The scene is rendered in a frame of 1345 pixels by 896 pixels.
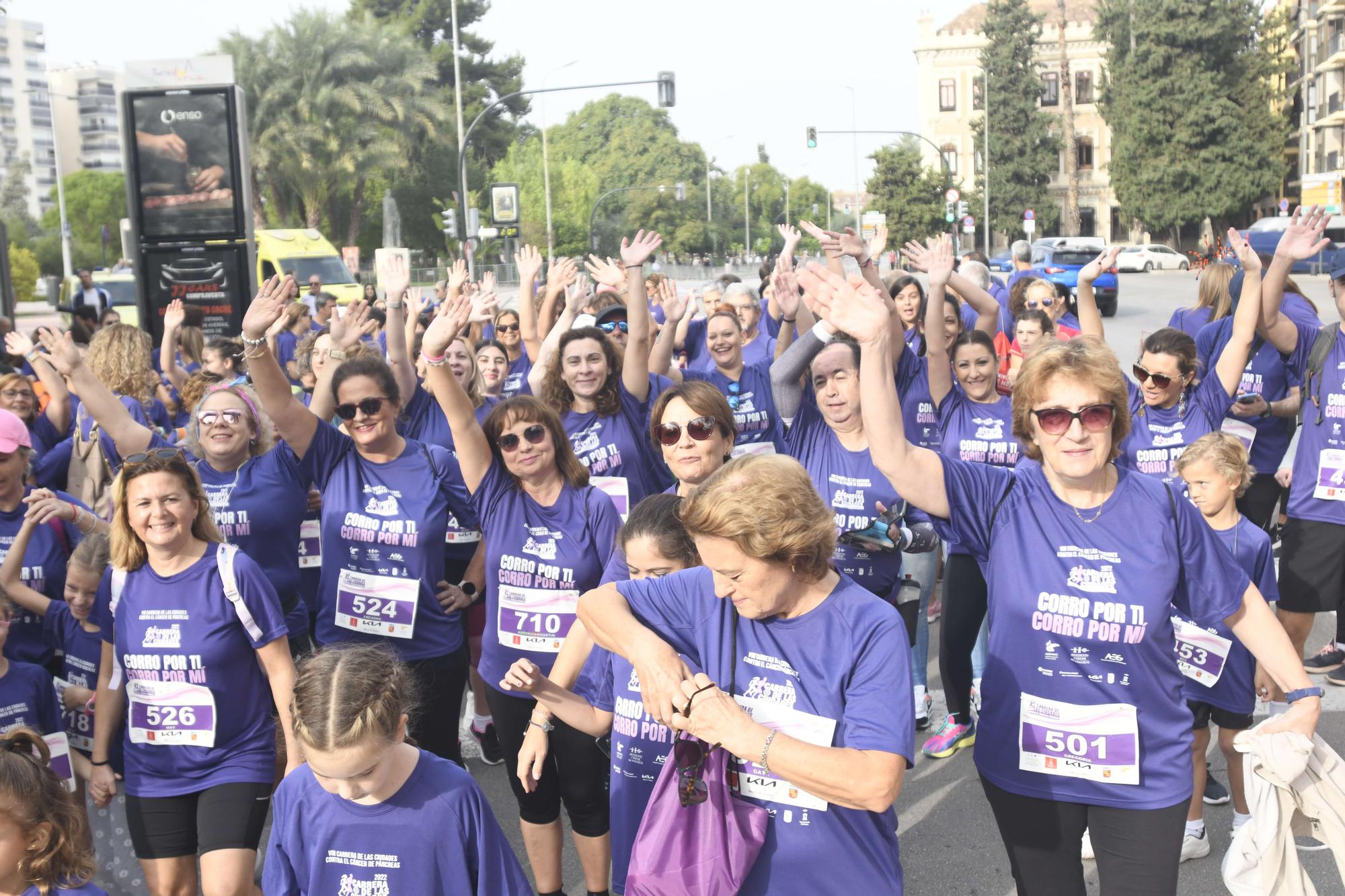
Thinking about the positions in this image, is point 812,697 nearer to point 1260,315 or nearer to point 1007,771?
point 1007,771

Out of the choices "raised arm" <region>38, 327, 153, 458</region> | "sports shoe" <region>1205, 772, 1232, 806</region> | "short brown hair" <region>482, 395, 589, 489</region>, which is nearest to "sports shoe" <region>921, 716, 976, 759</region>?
"sports shoe" <region>1205, 772, 1232, 806</region>

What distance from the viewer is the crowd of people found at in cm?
266

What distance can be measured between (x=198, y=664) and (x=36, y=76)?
568 feet

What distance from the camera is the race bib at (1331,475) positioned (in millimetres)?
5691

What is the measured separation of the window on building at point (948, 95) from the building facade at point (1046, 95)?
4cm

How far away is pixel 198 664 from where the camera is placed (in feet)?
12.8

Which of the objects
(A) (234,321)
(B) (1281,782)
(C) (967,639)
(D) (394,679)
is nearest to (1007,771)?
(B) (1281,782)

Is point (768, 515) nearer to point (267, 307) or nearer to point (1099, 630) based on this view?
point (1099, 630)

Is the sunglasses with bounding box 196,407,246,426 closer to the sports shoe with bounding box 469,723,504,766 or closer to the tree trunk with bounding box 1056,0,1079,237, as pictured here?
the sports shoe with bounding box 469,723,504,766

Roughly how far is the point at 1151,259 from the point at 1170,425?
48.9 metres

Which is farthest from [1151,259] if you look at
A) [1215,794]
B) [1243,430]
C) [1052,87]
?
[1215,794]

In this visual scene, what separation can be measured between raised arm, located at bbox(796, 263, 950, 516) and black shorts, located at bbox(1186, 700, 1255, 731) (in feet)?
6.46

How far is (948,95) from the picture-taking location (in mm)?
79375

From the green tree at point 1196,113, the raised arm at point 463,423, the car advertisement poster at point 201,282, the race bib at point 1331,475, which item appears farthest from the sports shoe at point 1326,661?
the green tree at point 1196,113
